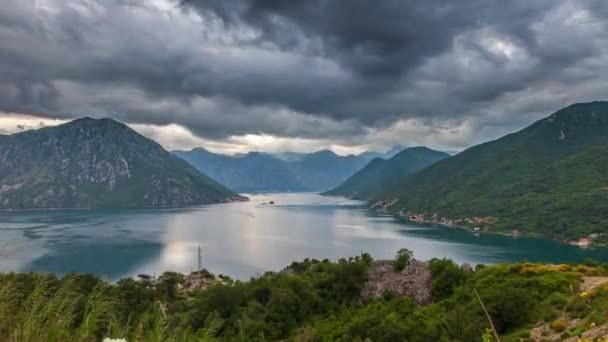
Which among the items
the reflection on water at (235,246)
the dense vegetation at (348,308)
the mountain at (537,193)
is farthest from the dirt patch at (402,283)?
the mountain at (537,193)

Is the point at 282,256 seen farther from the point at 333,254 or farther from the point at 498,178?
the point at 498,178

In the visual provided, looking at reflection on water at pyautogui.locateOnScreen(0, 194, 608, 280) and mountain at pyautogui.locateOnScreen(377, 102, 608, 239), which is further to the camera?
mountain at pyautogui.locateOnScreen(377, 102, 608, 239)

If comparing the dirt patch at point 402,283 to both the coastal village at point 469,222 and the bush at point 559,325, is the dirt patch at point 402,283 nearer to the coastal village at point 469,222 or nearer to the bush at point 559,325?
the bush at point 559,325

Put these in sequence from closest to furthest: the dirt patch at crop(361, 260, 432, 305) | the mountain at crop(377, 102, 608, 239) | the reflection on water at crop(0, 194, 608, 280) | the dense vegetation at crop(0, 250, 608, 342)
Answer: the dense vegetation at crop(0, 250, 608, 342), the dirt patch at crop(361, 260, 432, 305), the reflection on water at crop(0, 194, 608, 280), the mountain at crop(377, 102, 608, 239)

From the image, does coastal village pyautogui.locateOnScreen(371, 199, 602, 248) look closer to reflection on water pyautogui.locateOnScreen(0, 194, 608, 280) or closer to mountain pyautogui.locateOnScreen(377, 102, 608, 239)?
mountain pyautogui.locateOnScreen(377, 102, 608, 239)

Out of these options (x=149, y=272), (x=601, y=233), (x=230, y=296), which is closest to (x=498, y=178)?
(x=601, y=233)

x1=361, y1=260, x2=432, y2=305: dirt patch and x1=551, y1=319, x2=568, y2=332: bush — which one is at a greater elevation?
x1=551, y1=319, x2=568, y2=332: bush

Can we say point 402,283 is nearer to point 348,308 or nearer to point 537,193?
point 348,308

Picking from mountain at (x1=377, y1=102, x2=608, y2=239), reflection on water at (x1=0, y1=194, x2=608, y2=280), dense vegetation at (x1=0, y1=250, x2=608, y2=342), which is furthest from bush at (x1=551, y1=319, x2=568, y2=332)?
mountain at (x1=377, y1=102, x2=608, y2=239)
